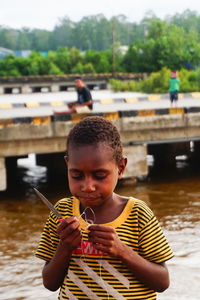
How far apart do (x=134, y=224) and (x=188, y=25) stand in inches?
6119

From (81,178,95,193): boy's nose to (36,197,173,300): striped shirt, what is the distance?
219 millimetres

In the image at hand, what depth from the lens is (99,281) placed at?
2443 millimetres

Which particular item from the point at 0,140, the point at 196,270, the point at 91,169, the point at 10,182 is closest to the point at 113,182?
the point at 91,169

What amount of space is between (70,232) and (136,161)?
36.0 ft

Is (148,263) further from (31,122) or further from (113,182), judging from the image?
(31,122)

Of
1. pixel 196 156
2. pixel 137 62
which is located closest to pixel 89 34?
pixel 137 62

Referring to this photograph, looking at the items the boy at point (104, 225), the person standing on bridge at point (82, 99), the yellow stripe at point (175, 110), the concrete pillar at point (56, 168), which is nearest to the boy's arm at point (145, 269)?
the boy at point (104, 225)

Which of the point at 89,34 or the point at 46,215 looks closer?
the point at 46,215

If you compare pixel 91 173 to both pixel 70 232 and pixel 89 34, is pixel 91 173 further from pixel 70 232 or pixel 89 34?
pixel 89 34

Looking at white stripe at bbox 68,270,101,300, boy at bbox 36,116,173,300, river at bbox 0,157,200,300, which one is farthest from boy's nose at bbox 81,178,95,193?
river at bbox 0,157,200,300

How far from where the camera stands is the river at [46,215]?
6.80 meters

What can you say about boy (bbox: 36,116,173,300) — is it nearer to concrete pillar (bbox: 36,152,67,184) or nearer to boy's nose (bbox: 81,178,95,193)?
boy's nose (bbox: 81,178,95,193)

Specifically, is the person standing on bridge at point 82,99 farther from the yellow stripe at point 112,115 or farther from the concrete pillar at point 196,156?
the concrete pillar at point 196,156

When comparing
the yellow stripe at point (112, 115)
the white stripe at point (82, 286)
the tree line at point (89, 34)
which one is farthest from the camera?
the tree line at point (89, 34)
